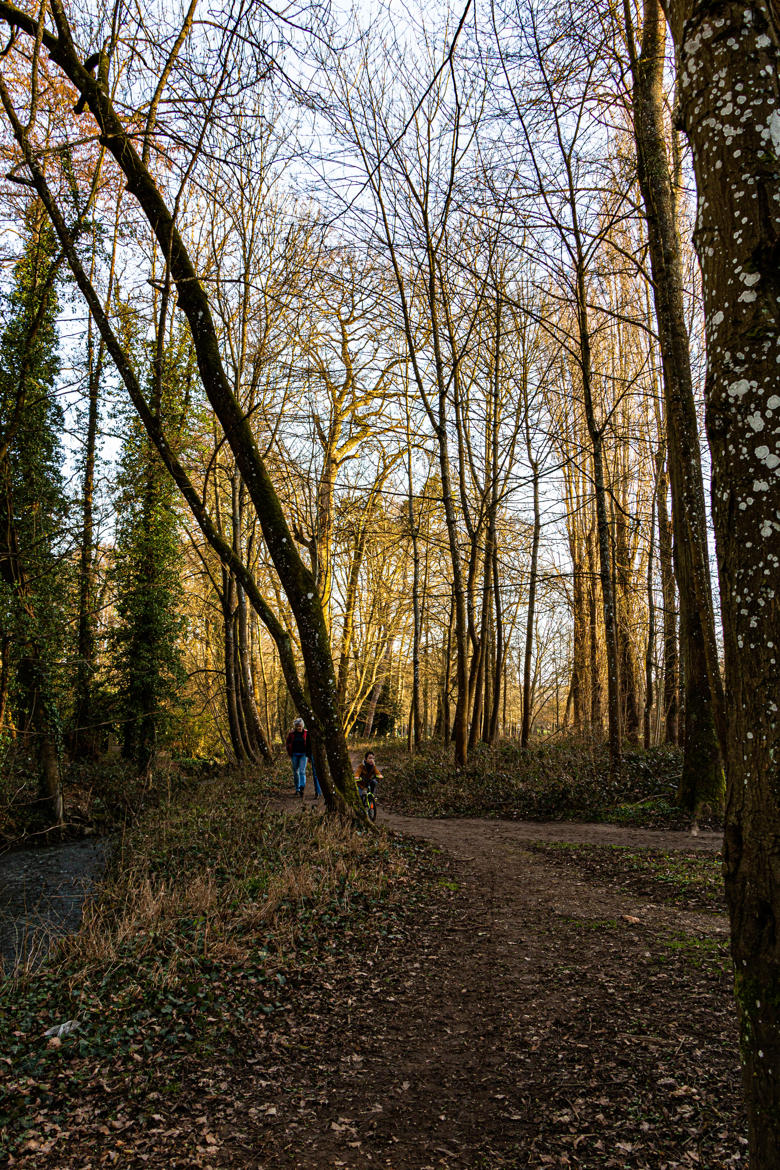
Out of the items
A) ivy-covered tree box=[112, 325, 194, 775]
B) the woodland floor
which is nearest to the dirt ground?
the woodland floor

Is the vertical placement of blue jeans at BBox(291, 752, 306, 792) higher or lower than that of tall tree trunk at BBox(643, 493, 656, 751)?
lower

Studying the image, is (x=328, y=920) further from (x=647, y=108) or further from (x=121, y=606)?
(x=121, y=606)

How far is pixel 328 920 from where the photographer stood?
6.07 meters

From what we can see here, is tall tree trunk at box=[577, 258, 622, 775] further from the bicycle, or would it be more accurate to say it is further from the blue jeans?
the blue jeans

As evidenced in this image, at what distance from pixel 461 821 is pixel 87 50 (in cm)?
1265

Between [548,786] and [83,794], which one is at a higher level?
[548,786]

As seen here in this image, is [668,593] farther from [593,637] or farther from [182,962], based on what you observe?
[182,962]

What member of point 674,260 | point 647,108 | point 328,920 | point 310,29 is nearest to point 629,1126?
point 328,920

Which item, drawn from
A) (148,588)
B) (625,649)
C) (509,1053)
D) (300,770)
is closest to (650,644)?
(625,649)

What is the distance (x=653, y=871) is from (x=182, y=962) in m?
4.92

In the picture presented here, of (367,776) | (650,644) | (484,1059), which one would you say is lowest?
(484,1059)

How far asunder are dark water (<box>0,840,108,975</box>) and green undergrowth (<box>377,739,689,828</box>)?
5.79 metres

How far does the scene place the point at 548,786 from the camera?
11.9 m

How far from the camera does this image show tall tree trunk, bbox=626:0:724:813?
837 centimetres
